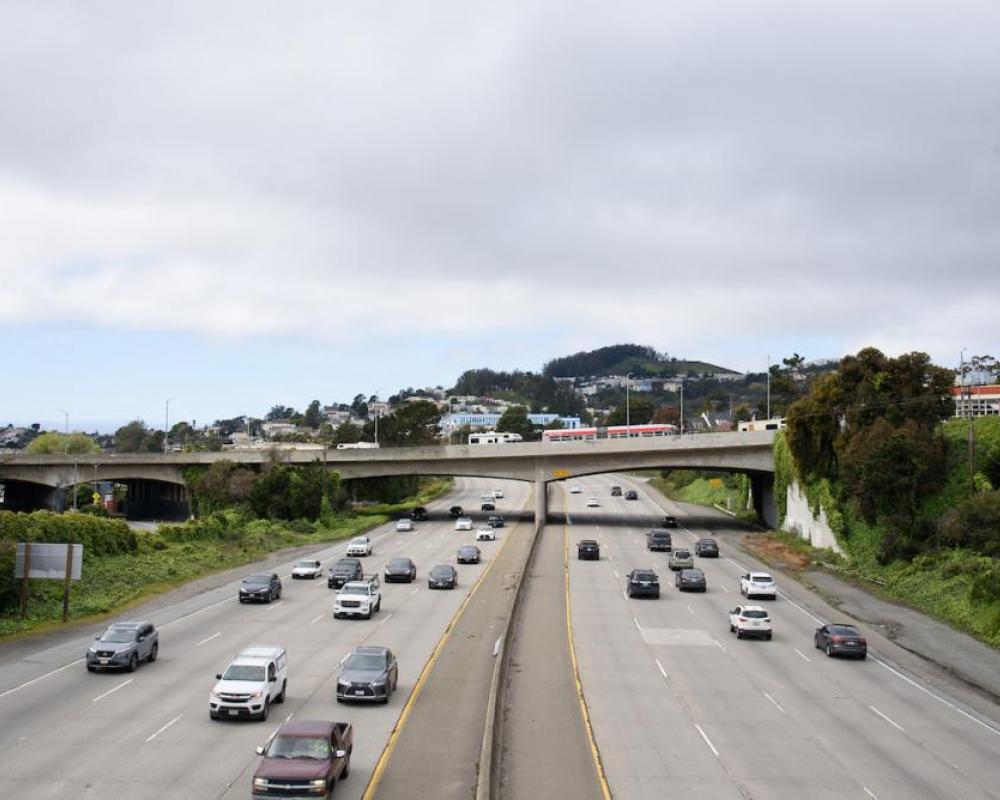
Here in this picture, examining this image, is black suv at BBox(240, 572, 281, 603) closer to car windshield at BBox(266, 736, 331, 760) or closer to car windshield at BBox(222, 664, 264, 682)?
car windshield at BBox(222, 664, 264, 682)

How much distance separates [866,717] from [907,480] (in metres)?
34.5

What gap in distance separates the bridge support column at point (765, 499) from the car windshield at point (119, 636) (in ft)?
227

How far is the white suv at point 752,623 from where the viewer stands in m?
41.0

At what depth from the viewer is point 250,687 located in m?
25.8

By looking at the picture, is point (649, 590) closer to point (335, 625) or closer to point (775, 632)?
point (775, 632)

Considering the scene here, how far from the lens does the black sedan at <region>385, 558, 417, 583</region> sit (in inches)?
2234

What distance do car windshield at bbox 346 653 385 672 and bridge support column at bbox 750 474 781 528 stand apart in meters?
68.4

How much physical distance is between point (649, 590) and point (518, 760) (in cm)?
3006

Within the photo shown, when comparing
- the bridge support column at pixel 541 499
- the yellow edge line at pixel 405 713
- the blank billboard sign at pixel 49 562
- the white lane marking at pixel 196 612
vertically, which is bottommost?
the white lane marking at pixel 196 612

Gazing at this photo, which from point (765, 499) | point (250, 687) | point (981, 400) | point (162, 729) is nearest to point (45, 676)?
point (162, 729)

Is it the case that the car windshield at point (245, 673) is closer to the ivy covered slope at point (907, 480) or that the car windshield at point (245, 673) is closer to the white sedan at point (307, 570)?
the ivy covered slope at point (907, 480)

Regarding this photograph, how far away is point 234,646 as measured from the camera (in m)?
36.7

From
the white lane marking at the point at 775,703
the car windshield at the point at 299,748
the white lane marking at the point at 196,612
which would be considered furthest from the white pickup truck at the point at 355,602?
the car windshield at the point at 299,748

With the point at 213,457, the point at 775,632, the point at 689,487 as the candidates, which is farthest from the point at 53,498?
the point at 775,632
